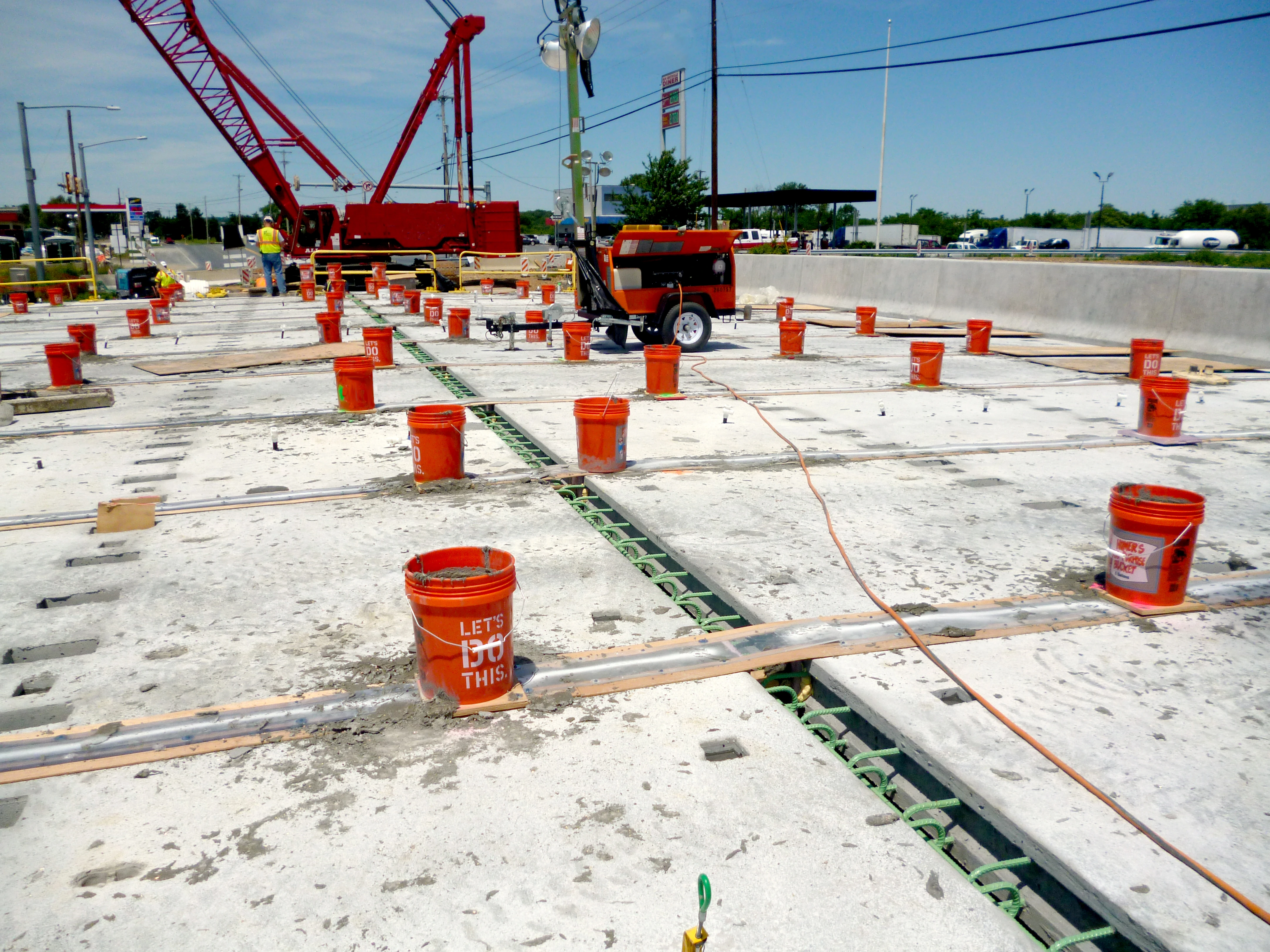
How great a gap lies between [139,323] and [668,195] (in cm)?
3847

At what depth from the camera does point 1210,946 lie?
87.0 inches

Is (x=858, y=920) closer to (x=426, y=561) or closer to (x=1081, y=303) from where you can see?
(x=426, y=561)

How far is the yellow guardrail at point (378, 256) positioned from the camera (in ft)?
101

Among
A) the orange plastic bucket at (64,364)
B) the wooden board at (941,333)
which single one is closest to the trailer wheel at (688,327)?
the wooden board at (941,333)

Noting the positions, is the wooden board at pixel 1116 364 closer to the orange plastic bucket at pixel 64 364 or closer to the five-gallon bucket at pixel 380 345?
the five-gallon bucket at pixel 380 345

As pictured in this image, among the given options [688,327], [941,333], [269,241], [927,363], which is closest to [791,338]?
[688,327]

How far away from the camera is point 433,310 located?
18.4 meters

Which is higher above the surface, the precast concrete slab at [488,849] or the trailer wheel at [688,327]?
the trailer wheel at [688,327]

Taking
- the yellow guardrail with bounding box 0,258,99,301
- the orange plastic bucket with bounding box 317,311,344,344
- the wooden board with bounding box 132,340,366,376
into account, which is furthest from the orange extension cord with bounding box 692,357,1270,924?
the yellow guardrail with bounding box 0,258,99,301

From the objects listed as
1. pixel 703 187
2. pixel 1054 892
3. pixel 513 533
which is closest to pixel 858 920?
pixel 1054 892

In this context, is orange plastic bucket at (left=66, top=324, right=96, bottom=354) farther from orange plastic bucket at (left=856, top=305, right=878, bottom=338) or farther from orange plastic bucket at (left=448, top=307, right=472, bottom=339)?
orange plastic bucket at (left=856, top=305, right=878, bottom=338)

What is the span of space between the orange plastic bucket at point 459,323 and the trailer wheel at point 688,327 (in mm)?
3875

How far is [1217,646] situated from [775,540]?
2258 millimetres

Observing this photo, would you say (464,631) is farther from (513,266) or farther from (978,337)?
(513,266)
